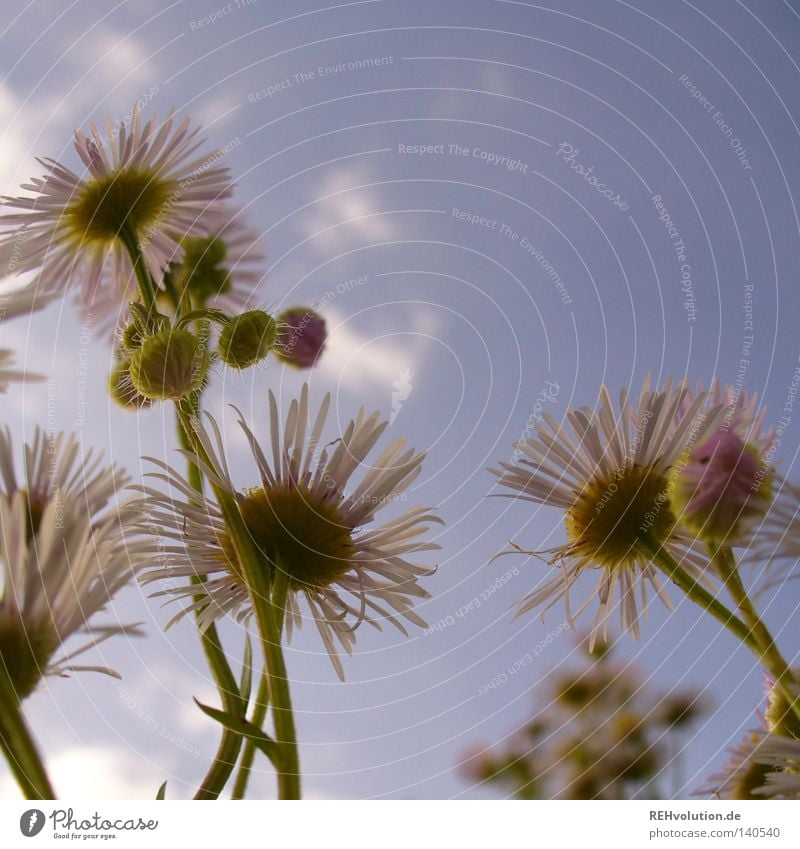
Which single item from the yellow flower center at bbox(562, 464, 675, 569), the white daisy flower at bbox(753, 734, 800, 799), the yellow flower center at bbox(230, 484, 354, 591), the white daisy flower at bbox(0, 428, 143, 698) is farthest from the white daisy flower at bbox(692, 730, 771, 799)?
the white daisy flower at bbox(0, 428, 143, 698)

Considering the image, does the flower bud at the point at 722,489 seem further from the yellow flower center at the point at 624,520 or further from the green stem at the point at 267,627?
the green stem at the point at 267,627

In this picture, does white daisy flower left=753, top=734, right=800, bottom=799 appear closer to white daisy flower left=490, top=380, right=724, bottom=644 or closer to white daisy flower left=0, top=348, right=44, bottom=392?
white daisy flower left=490, top=380, right=724, bottom=644

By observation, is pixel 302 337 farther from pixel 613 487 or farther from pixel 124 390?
pixel 613 487

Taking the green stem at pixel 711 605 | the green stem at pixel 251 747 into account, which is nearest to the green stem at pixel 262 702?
the green stem at pixel 251 747

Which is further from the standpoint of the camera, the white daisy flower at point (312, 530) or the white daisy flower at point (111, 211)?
the white daisy flower at point (111, 211)

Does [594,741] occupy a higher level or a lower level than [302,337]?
lower

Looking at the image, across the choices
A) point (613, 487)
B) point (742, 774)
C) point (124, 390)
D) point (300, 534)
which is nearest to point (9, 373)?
point (124, 390)
